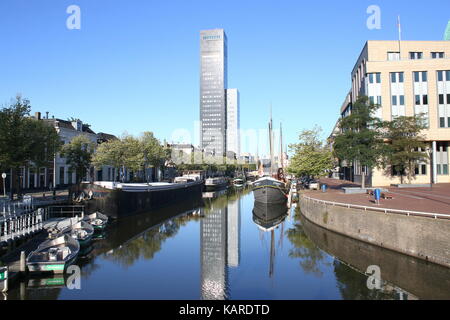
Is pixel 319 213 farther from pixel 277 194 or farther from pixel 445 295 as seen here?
pixel 445 295

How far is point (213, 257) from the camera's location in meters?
25.2

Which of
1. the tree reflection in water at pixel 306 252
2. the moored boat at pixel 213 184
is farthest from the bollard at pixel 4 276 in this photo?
the moored boat at pixel 213 184

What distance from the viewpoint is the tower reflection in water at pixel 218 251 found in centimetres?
1800

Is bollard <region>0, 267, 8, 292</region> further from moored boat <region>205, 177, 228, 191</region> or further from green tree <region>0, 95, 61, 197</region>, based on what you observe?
moored boat <region>205, 177, 228, 191</region>

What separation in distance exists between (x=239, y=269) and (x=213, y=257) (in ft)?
12.7

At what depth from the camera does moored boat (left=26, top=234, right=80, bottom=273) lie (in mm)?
19094

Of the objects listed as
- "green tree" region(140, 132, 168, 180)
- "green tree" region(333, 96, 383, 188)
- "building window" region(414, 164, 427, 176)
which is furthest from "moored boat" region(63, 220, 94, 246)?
"building window" region(414, 164, 427, 176)

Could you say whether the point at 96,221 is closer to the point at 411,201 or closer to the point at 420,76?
the point at 411,201

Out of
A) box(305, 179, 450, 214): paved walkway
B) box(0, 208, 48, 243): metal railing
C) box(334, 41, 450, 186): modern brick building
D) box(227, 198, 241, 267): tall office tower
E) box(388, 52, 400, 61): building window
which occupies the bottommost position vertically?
box(227, 198, 241, 267): tall office tower

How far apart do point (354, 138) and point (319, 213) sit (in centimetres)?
1342

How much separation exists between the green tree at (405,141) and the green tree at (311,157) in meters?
13.5

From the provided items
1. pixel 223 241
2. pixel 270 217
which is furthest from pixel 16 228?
pixel 270 217

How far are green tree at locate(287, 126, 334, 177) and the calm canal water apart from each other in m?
28.4
